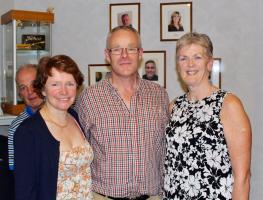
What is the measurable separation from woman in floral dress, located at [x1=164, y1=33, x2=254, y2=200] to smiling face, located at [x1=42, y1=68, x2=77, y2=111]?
0.54 meters

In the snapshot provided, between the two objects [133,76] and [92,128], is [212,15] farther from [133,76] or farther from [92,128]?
[92,128]

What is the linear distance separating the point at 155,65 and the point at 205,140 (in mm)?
1629

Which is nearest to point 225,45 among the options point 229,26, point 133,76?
point 229,26

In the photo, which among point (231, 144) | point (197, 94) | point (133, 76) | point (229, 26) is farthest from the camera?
point (229, 26)

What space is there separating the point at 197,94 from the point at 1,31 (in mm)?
2035

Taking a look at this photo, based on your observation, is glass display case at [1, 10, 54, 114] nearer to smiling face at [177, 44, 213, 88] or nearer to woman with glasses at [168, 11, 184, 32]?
woman with glasses at [168, 11, 184, 32]

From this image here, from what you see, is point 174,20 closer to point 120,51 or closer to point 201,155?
point 120,51

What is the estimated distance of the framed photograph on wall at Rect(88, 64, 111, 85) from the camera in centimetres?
358

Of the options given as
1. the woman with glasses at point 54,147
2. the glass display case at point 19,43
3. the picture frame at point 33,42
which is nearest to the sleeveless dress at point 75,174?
the woman with glasses at point 54,147

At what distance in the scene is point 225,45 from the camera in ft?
11.3

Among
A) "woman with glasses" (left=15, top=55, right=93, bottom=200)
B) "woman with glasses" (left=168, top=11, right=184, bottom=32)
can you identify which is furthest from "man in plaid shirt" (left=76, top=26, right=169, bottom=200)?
"woman with glasses" (left=168, top=11, right=184, bottom=32)

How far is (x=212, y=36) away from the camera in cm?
345

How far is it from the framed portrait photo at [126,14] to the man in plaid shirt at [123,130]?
52.6 inches

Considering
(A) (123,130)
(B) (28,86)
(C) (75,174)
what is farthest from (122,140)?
(B) (28,86)
